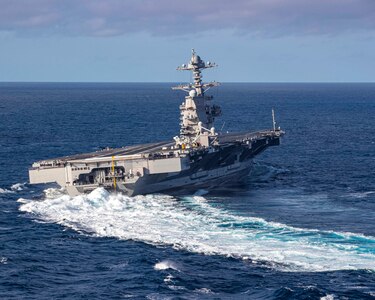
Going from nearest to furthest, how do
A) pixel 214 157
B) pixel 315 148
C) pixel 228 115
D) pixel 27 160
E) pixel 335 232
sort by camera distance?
pixel 335 232 < pixel 214 157 < pixel 27 160 < pixel 315 148 < pixel 228 115

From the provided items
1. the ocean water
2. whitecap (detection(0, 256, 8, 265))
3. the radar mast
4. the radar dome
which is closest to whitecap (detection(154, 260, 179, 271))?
the ocean water

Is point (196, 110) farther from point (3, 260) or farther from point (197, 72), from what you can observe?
point (3, 260)

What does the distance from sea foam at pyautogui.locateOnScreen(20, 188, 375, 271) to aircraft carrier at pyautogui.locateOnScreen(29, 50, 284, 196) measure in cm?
166

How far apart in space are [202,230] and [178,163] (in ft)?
38.0

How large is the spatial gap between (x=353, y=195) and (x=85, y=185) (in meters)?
23.0

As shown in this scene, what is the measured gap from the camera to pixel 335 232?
44.2 meters

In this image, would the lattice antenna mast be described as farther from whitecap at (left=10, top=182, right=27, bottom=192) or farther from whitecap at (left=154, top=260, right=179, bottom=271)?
whitecap at (left=154, top=260, right=179, bottom=271)

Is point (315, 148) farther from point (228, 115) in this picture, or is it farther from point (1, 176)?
point (228, 115)

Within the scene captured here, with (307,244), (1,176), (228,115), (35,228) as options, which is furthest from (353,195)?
(228,115)

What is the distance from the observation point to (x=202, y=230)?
45.5 meters

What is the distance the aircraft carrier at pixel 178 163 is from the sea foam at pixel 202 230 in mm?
1664

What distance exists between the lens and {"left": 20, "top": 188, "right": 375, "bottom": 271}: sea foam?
38.9 m

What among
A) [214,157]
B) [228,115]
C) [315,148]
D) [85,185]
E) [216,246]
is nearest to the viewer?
[216,246]

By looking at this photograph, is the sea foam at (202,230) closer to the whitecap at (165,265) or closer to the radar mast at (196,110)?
the whitecap at (165,265)
